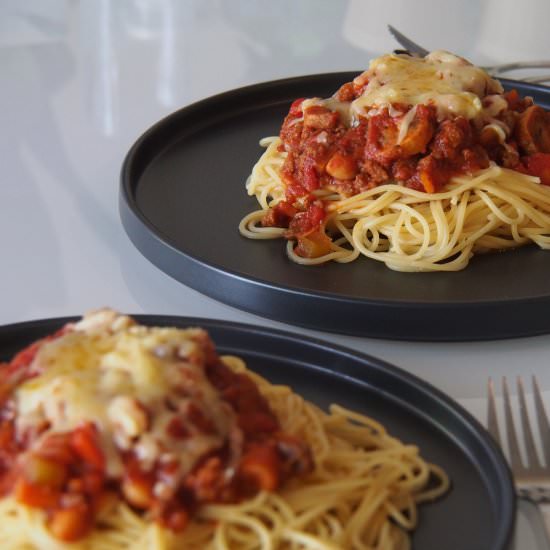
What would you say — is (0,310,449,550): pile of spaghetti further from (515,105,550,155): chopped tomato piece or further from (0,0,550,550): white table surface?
(515,105,550,155): chopped tomato piece

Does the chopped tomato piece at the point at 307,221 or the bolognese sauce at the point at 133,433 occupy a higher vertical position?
the bolognese sauce at the point at 133,433

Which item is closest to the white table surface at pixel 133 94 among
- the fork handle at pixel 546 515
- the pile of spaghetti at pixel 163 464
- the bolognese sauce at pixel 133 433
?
the fork handle at pixel 546 515

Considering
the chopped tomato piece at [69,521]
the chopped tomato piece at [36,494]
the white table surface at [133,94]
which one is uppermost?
the chopped tomato piece at [36,494]

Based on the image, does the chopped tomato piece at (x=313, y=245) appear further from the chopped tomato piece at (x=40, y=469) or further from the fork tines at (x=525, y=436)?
the chopped tomato piece at (x=40, y=469)

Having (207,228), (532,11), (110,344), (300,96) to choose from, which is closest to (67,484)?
(110,344)

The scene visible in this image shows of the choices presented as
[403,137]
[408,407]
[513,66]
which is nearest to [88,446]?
[408,407]

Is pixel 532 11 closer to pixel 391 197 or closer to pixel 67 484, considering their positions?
pixel 391 197

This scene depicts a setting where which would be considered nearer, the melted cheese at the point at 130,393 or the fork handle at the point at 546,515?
the melted cheese at the point at 130,393

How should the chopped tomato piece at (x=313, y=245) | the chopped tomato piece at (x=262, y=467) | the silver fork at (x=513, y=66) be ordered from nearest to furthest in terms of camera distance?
the chopped tomato piece at (x=262, y=467), the chopped tomato piece at (x=313, y=245), the silver fork at (x=513, y=66)
